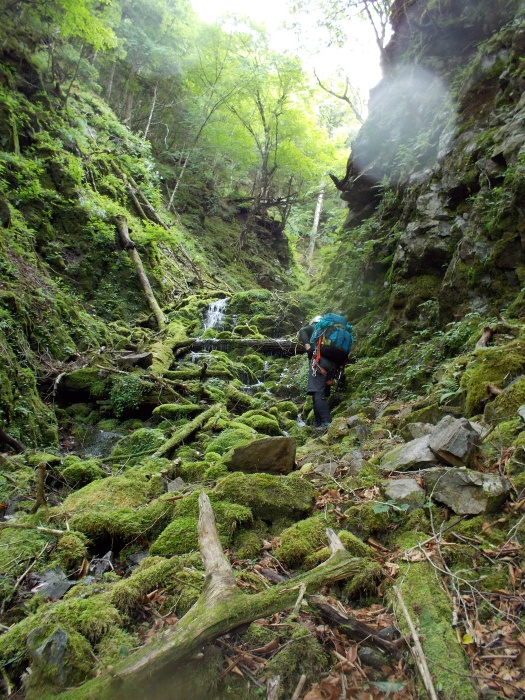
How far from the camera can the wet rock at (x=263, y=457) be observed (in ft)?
12.7

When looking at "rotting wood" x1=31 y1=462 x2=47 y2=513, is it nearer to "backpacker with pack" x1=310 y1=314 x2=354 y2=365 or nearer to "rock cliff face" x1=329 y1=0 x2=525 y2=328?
"backpacker with pack" x1=310 y1=314 x2=354 y2=365

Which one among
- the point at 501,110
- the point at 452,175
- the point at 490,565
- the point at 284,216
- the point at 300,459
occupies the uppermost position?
the point at 284,216

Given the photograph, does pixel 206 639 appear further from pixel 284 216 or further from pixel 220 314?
pixel 284 216

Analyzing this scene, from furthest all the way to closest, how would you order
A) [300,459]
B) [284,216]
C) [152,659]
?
[284,216] → [300,459] → [152,659]

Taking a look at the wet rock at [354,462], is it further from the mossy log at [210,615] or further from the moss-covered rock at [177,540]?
the moss-covered rock at [177,540]

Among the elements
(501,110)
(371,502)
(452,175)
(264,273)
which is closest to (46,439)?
(371,502)

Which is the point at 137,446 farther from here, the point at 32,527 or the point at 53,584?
the point at 53,584

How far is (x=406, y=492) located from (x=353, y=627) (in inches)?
45.8

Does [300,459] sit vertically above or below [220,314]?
below

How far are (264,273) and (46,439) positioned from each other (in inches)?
765

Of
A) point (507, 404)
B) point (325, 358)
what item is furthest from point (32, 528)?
point (325, 358)

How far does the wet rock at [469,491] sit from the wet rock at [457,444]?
17cm

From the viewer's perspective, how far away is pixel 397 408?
549cm

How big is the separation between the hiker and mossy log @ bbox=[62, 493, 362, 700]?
5161mm
